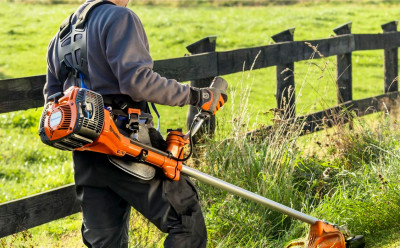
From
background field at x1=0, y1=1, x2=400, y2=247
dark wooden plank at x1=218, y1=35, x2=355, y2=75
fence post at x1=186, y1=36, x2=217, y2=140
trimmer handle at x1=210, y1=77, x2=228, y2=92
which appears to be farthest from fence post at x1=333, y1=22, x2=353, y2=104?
trimmer handle at x1=210, y1=77, x2=228, y2=92

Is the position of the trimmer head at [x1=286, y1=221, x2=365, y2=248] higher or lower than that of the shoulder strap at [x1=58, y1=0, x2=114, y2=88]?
lower

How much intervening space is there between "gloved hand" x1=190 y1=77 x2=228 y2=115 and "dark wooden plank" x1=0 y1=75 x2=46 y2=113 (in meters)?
1.64

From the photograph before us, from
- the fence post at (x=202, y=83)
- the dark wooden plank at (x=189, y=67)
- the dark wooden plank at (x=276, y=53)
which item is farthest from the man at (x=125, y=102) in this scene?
the dark wooden plank at (x=276, y=53)

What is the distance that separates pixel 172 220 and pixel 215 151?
1902mm

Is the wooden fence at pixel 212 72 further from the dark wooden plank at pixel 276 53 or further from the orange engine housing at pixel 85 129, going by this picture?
the orange engine housing at pixel 85 129

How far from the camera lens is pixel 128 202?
3594 mm

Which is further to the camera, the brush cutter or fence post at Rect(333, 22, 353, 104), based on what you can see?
fence post at Rect(333, 22, 353, 104)

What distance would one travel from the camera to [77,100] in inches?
126

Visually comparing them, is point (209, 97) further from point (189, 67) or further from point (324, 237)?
point (189, 67)

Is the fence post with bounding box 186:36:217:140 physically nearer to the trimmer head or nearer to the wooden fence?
the wooden fence

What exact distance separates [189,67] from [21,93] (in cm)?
174

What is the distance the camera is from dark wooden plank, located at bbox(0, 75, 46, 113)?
4.60 m

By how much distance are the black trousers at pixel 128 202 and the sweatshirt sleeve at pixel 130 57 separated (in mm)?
431

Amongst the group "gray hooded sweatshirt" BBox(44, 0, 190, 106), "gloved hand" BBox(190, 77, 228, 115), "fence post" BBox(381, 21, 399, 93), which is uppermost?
"gray hooded sweatshirt" BBox(44, 0, 190, 106)
